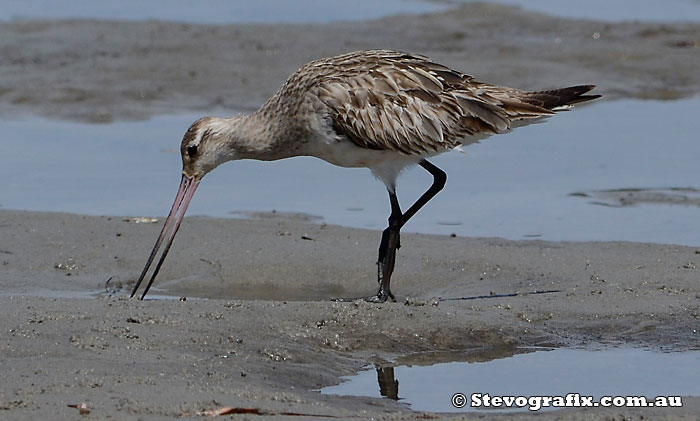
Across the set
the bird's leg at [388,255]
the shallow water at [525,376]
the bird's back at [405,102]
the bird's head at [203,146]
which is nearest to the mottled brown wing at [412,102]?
the bird's back at [405,102]

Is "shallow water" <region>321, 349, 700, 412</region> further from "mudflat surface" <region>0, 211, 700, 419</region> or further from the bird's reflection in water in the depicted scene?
"mudflat surface" <region>0, 211, 700, 419</region>

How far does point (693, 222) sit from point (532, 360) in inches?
154

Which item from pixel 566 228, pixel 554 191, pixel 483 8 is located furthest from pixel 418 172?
pixel 483 8

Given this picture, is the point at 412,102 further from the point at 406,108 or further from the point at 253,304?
the point at 253,304

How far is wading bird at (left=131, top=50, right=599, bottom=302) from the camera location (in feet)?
31.3

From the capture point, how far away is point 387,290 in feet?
30.5

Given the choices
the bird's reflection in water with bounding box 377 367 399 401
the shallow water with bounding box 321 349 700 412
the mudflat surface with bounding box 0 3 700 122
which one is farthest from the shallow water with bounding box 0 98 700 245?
the bird's reflection in water with bounding box 377 367 399 401

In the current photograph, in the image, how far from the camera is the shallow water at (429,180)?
11.5 meters

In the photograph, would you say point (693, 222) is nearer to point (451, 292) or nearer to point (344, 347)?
point (451, 292)

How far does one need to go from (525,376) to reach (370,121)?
2569 millimetres

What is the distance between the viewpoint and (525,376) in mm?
7695

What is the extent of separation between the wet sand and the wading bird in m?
0.56

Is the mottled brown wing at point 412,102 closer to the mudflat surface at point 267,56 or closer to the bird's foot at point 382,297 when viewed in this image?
the bird's foot at point 382,297

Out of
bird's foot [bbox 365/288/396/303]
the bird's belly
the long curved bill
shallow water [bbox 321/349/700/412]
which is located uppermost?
the bird's belly
